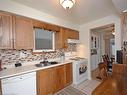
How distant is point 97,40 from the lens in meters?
6.65

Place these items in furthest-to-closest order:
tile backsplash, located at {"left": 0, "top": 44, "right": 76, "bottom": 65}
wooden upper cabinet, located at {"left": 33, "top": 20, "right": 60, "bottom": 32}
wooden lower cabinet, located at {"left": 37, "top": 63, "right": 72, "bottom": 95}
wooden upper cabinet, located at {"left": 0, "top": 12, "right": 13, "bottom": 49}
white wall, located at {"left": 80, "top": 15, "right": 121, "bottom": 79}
Result: white wall, located at {"left": 80, "top": 15, "right": 121, "bottom": 79}, wooden upper cabinet, located at {"left": 33, "top": 20, "right": 60, "bottom": 32}, wooden lower cabinet, located at {"left": 37, "top": 63, "right": 72, "bottom": 95}, tile backsplash, located at {"left": 0, "top": 44, "right": 76, "bottom": 65}, wooden upper cabinet, located at {"left": 0, "top": 12, "right": 13, "bottom": 49}

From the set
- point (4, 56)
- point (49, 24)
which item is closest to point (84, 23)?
point (49, 24)

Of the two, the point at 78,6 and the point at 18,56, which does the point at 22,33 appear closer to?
the point at 18,56

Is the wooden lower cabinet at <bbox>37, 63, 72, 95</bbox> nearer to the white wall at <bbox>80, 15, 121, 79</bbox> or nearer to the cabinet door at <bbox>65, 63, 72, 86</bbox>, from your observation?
the cabinet door at <bbox>65, 63, 72, 86</bbox>

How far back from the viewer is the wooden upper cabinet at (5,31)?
81.5 inches

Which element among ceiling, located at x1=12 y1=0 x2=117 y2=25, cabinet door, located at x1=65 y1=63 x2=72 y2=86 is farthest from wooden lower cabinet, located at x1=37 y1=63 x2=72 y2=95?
ceiling, located at x1=12 y1=0 x2=117 y2=25

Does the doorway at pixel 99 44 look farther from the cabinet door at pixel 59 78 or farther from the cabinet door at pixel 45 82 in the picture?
the cabinet door at pixel 45 82

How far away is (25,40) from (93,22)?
108 inches

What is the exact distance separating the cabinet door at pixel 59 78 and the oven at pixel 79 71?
558mm

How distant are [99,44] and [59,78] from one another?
4727 millimetres

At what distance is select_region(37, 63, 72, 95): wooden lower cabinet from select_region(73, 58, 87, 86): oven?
0.62 feet

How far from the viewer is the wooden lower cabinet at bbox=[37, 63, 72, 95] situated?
8.20ft

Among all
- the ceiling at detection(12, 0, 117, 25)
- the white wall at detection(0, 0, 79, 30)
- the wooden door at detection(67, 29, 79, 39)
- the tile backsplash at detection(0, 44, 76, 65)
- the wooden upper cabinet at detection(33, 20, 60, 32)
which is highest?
the ceiling at detection(12, 0, 117, 25)

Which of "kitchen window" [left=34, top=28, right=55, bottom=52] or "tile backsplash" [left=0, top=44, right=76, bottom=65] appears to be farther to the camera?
"kitchen window" [left=34, top=28, right=55, bottom=52]
